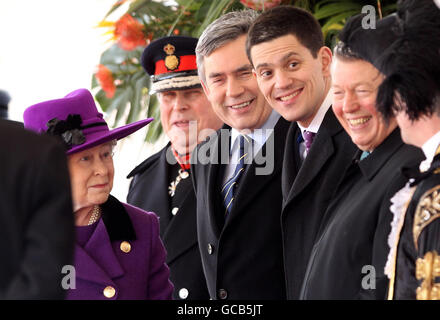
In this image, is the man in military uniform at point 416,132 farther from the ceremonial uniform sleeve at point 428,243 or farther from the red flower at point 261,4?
the red flower at point 261,4

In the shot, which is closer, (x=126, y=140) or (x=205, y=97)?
(x=205, y=97)

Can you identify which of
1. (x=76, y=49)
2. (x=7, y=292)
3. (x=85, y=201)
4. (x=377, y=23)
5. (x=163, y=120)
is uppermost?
(x=76, y=49)

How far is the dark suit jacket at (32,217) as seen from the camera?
2.95 ft

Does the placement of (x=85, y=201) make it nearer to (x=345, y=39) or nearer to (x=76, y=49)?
(x=345, y=39)

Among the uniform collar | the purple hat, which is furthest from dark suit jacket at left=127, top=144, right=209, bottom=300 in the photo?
the uniform collar

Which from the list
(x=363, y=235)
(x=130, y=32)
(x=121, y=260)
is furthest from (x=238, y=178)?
(x=130, y=32)

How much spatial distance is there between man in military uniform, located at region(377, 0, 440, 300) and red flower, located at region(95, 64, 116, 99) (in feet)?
4.14

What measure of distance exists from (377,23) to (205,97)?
92 centimetres

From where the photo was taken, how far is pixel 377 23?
1.29m

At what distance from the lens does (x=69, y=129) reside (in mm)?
1629

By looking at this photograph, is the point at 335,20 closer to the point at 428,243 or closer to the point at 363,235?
the point at 363,235

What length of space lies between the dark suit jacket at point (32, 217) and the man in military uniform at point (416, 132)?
49cm

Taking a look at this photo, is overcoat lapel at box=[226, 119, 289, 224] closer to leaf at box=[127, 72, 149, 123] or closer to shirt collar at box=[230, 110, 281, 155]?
shirt collar at box=[230, 110, 281, 155]

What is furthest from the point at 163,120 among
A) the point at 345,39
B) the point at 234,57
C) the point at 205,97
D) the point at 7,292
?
the point at 7,292
